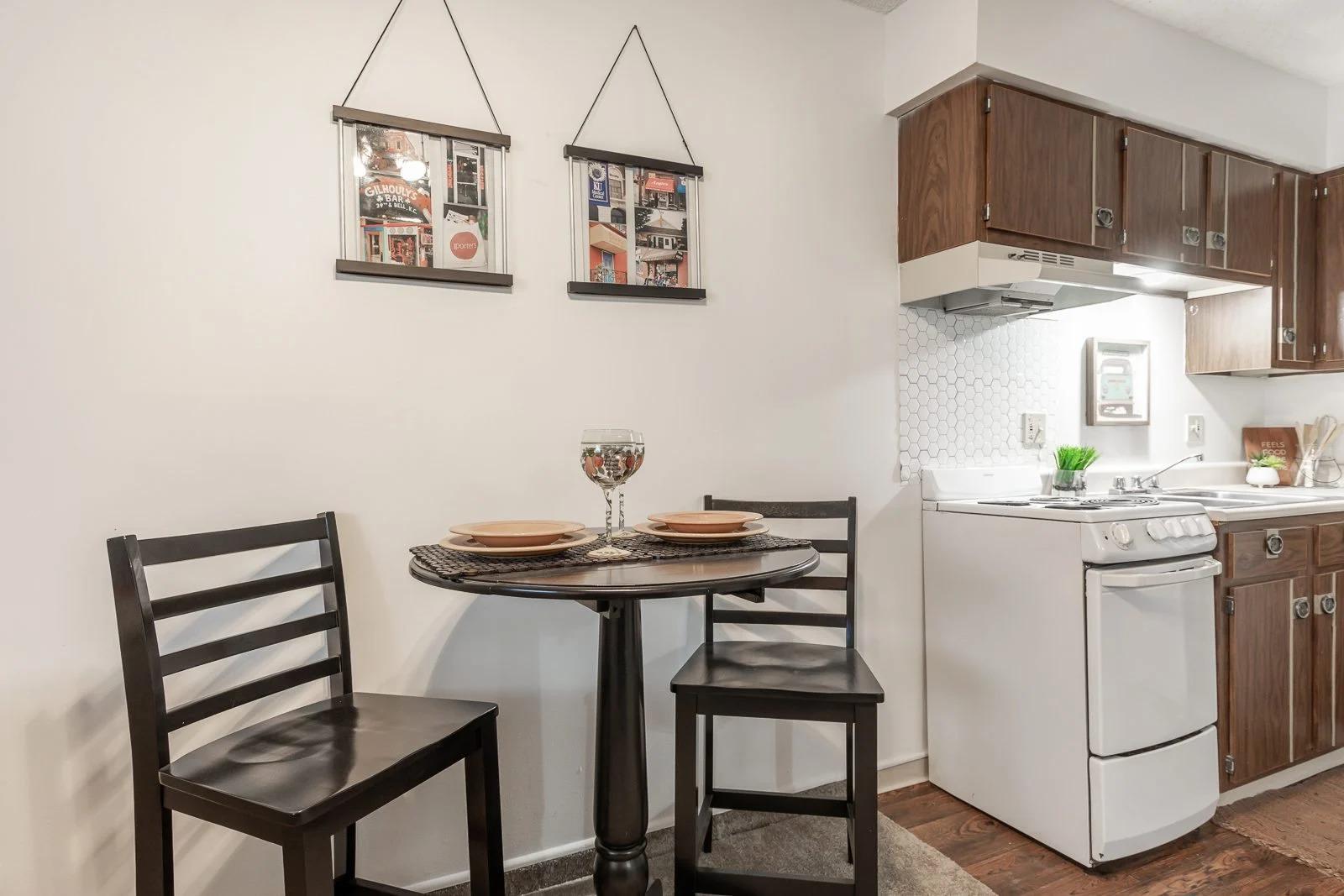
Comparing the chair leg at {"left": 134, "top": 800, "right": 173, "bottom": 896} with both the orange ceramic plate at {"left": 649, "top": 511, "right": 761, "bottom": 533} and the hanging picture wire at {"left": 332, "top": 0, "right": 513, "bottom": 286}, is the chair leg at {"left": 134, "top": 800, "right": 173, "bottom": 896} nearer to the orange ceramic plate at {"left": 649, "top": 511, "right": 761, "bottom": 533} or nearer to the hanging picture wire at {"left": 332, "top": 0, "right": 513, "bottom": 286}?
the orange ceramic plate at {"left": 649, "top": 511, "right": 761, "bottom": 533}

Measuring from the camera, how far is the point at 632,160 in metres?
1.97

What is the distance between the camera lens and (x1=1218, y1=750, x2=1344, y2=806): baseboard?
2250mm

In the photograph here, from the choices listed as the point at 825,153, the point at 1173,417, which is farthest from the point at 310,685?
the point at 1173,417

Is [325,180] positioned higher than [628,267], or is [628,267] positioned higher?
[325,180]

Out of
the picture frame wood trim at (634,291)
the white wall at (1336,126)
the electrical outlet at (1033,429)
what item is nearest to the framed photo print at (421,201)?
the picture frame wood trim at (634,291)

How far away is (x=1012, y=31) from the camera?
2127 millimetres

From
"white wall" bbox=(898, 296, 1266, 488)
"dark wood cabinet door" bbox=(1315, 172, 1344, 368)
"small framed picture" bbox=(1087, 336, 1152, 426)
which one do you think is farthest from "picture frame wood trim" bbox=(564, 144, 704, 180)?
"dark wood cabinet door" bbox=(1315, 172, 1344, 368)

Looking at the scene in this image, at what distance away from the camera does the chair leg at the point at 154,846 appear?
46.0 inches

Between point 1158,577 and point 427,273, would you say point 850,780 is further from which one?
point 427,273

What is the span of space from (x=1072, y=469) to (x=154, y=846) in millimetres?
2789

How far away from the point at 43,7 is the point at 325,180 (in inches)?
22.7

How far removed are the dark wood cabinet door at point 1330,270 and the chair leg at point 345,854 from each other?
12.6 feet

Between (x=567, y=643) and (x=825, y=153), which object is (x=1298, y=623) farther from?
(x=567, y=643)

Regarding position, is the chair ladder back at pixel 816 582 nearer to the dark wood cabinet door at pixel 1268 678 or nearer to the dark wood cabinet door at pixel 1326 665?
the dark wood cabinet door at pixel 1268 678
